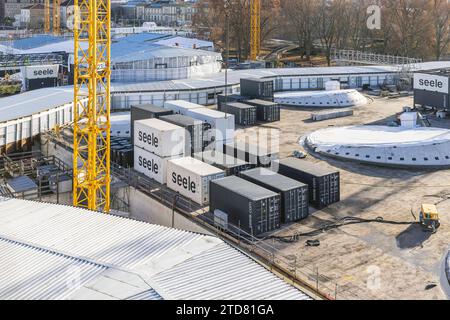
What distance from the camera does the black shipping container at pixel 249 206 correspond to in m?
27.1

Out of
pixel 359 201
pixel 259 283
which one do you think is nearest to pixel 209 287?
pixel 259 283

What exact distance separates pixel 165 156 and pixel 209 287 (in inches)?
719

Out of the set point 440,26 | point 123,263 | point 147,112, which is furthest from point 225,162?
point 440,26

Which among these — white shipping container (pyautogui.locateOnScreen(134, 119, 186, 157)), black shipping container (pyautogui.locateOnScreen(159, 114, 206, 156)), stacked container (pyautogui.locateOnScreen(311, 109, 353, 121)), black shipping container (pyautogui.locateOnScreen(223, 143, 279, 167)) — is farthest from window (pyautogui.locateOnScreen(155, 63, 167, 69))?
black shipping container (pyautogui.locateOnScreen(223, 143, 279, 167))

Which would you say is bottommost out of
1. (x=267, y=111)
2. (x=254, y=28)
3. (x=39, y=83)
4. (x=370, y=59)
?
(x=267, y=111)

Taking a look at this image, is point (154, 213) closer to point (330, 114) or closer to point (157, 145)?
point (157, 145)

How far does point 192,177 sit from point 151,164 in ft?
16.9

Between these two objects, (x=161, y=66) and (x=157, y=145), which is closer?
(x=157, y=145)

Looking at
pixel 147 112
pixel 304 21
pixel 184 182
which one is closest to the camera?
pixel 184 182

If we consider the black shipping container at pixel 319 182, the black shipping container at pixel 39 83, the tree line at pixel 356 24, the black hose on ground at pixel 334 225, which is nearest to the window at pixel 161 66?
the black shipping container at pixel 39 83

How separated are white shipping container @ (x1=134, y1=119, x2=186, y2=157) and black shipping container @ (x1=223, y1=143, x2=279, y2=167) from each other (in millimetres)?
3256

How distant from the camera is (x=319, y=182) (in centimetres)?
3023

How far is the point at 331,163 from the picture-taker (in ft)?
127

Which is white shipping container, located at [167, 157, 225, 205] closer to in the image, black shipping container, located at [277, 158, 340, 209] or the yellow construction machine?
black shipping container, located at [277, 158, 340, 209]
